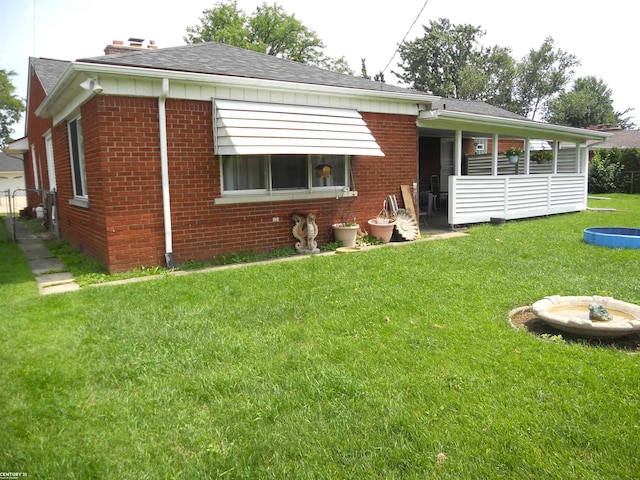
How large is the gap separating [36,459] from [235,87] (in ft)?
20.8

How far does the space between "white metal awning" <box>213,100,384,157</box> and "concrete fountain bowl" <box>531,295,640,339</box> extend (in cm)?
463

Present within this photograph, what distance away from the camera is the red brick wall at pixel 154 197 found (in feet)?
21.8

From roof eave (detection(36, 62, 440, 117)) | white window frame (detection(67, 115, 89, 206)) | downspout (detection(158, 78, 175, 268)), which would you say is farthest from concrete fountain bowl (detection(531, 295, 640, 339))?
white window frame (detection(67, 115, 89, 206))

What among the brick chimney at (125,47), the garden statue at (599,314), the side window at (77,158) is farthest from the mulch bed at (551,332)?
the brick chimney at (125,47)

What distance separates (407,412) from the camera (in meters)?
2.79

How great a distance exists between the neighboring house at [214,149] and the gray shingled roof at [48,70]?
78.7 inches

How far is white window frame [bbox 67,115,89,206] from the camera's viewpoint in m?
8.28

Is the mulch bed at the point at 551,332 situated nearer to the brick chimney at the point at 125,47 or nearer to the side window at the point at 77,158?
the side window at the point at 77,158

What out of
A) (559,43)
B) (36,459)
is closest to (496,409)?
(36,459)

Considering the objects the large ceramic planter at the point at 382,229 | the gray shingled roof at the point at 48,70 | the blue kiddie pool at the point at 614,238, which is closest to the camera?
the blue kiddie pool at the point at 614,238

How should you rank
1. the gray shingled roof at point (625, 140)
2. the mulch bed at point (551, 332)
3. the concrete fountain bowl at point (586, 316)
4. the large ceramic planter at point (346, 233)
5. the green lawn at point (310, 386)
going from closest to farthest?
1. the green lawn at point (310, 386)
2. the concrete fountain bowl at point (586, 316)
3. the mulch bed at point (551, 332)
4. the large ceramic planter at point (346, 233)
5. the gray shingled roof at point (625, 140)

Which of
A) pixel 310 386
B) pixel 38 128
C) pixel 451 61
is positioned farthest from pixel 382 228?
pixel 451 61

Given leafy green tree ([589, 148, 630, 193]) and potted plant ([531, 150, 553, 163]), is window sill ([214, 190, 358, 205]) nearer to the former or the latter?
potted plant ([531, 150, 553, 163])

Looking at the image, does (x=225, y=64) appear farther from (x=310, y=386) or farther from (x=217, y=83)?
(x=310, y=386)
